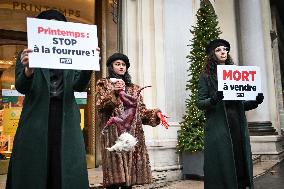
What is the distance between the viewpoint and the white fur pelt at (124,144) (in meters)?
3.61

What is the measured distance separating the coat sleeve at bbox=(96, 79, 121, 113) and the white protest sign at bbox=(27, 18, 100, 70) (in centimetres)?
108

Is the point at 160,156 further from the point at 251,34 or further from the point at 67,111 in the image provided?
the point at 251,34

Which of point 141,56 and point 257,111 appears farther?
point 257,111

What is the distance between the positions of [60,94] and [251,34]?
1034 centimetres

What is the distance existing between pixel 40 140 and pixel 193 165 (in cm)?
499

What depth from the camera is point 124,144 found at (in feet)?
11.8

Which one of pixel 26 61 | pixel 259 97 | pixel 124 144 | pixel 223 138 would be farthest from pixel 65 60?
pixel 259 97

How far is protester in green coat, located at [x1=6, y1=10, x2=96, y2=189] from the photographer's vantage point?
8.12 ft

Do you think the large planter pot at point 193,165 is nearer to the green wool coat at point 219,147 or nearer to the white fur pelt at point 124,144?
the green wool coat at point 219,147

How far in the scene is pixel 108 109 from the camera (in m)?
3.95

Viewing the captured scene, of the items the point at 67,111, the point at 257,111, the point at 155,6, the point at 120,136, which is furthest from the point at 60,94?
the point at 257,111

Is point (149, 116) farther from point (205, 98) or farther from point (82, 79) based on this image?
point (82, 79)

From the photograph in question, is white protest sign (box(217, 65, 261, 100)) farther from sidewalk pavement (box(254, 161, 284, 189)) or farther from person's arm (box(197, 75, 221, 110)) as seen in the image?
sidewalk pavement (box(254, 161, 284, 189))

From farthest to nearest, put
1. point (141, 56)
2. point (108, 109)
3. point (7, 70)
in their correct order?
point (7, 70) < point (141, 56) < point (108, 109)
